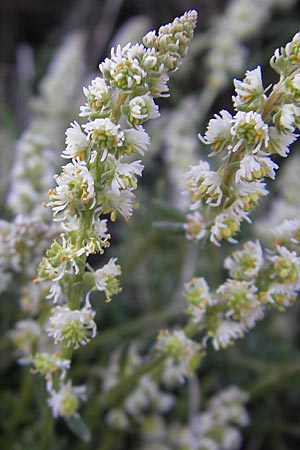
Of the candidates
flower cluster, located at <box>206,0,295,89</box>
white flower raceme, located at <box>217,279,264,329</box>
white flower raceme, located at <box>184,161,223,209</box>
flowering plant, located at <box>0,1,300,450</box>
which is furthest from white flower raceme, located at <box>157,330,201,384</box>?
flower cluster, located at <box>206,0,295,89</box>

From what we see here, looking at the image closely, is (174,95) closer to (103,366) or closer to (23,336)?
(103,366)

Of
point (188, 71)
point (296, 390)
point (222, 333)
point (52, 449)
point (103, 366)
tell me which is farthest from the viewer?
point (188, 71)

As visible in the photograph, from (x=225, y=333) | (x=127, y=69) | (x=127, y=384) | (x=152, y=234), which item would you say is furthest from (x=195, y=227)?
(x=152, y=234)

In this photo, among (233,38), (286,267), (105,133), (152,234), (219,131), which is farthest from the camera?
(233,38)

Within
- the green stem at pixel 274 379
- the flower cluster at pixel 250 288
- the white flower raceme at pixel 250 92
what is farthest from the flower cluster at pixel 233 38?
the white flower raceme at pixel 250 92

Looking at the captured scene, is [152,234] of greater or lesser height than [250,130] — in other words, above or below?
above

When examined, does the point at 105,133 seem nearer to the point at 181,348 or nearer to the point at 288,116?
the point at 288,116

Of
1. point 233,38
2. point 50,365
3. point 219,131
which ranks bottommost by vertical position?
point 50,365

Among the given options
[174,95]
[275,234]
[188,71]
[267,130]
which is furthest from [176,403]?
[188,71]

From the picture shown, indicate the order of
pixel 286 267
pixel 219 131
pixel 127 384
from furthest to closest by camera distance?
pixel 127 384
pixel 286 267
pixel 219 131
